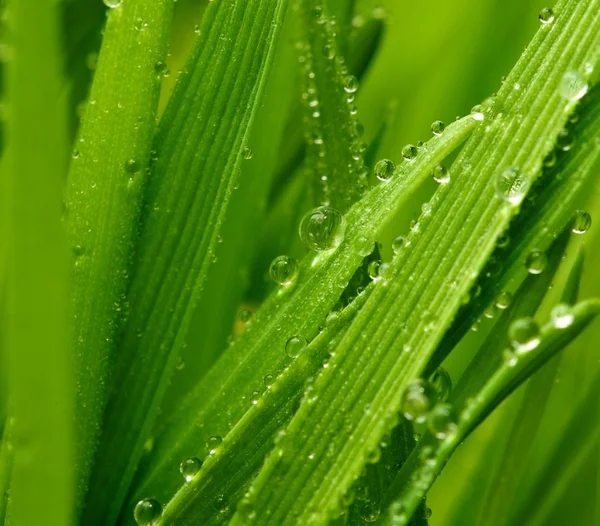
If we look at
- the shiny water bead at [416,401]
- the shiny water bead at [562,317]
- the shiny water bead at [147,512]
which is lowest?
the shiny water bead at [147,512]

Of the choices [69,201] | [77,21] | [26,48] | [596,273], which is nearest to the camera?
[26,48]

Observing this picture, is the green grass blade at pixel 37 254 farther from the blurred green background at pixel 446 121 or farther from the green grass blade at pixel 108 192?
the blurred green background at pixel 446 121

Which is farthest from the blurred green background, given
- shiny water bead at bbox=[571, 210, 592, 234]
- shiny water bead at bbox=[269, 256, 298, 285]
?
shiny water bead at bbox=[269, 256, 298, 285]

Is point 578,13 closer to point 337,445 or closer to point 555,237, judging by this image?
point 555,237

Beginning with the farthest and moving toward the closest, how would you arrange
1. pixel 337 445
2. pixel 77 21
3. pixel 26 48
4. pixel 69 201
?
pixel 77 21 < pixel 69 201 < pixel 337 445 < pixel 26 48

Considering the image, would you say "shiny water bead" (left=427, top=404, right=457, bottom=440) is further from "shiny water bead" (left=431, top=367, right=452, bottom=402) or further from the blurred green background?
the blurred green background

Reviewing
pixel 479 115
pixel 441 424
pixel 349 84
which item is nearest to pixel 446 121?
pixel 349 84

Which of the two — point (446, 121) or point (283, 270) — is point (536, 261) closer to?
point (283, 270)

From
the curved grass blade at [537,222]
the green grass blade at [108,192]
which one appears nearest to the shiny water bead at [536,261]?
the curved grass blade at [537,222]

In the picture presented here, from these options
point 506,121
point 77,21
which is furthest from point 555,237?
point 77,21
